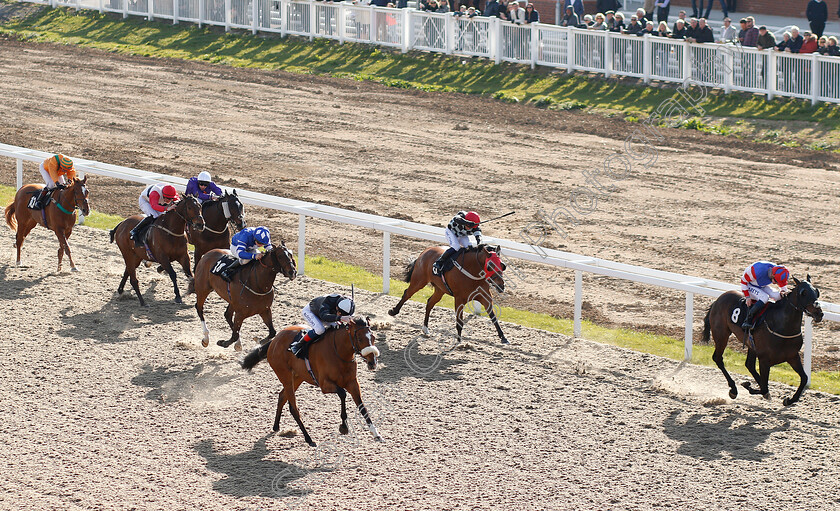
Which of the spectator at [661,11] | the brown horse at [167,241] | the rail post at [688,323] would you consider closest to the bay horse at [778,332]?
the rail post at [688,323]

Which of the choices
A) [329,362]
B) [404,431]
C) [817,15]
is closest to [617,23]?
[817,15]

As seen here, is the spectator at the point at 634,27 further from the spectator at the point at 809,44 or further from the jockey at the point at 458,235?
the jockey at the point at 458,235

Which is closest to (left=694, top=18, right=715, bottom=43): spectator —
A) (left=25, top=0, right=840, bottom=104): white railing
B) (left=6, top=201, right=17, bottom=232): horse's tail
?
(left=25, top=0, right=840, bottom=104): white railing

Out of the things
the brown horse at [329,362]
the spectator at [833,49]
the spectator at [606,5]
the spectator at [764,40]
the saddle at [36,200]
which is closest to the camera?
the brown horse at [329,362]

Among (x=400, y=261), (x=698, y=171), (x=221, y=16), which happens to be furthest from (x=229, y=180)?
(x=221, y=16)

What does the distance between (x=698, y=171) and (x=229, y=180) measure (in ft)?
25.6

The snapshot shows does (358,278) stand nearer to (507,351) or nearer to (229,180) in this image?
(507,351)

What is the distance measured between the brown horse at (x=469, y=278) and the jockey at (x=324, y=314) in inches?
103

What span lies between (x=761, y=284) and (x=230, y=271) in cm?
494

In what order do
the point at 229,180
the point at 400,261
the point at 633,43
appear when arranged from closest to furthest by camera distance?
the point at 400,261
the point at 229,180
the point at 633,43

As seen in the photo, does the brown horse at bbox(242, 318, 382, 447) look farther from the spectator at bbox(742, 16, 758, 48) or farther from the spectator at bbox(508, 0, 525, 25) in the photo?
the spectator at bbox(508, 0, 525, 25)

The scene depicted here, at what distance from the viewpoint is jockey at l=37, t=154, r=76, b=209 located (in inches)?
538

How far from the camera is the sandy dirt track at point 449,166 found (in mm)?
15211

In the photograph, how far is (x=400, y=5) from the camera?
28.1 m
